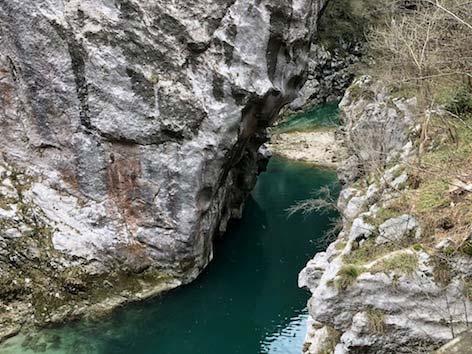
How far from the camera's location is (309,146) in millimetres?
39406

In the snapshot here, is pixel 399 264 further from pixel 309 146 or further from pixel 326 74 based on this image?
pixel 326 74

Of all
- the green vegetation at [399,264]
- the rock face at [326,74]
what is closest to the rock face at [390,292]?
the green vegetation at [399,264]

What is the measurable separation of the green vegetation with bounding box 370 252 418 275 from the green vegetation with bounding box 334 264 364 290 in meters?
0.30

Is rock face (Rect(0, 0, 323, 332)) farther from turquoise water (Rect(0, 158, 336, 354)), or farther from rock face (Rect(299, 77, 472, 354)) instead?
rock face (Rect(299, 77, 472, 354))

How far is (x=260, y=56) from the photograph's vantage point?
19516 millimetres

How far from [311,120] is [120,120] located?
93.7ft

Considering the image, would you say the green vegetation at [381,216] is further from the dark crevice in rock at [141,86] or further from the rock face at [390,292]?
the dark crevice in rock at [141,86]

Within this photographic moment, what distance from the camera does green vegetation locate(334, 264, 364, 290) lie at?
10.7 m

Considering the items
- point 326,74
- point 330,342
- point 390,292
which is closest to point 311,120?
point 326,74

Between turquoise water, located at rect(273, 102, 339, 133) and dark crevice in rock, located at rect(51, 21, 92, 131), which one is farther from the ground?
dark crevice in rock, located at rect(51, 21, 92, 131)

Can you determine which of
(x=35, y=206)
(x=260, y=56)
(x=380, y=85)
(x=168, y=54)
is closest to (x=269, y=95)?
(x=260, y=56)

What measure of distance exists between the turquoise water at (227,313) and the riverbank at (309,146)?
11299 millimetres

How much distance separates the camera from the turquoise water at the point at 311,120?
1714 inches

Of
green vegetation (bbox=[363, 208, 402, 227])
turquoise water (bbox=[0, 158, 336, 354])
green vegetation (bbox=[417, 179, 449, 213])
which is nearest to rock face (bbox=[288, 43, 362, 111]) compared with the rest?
turquoise water (bbox=[0, 158, 336, 354])
